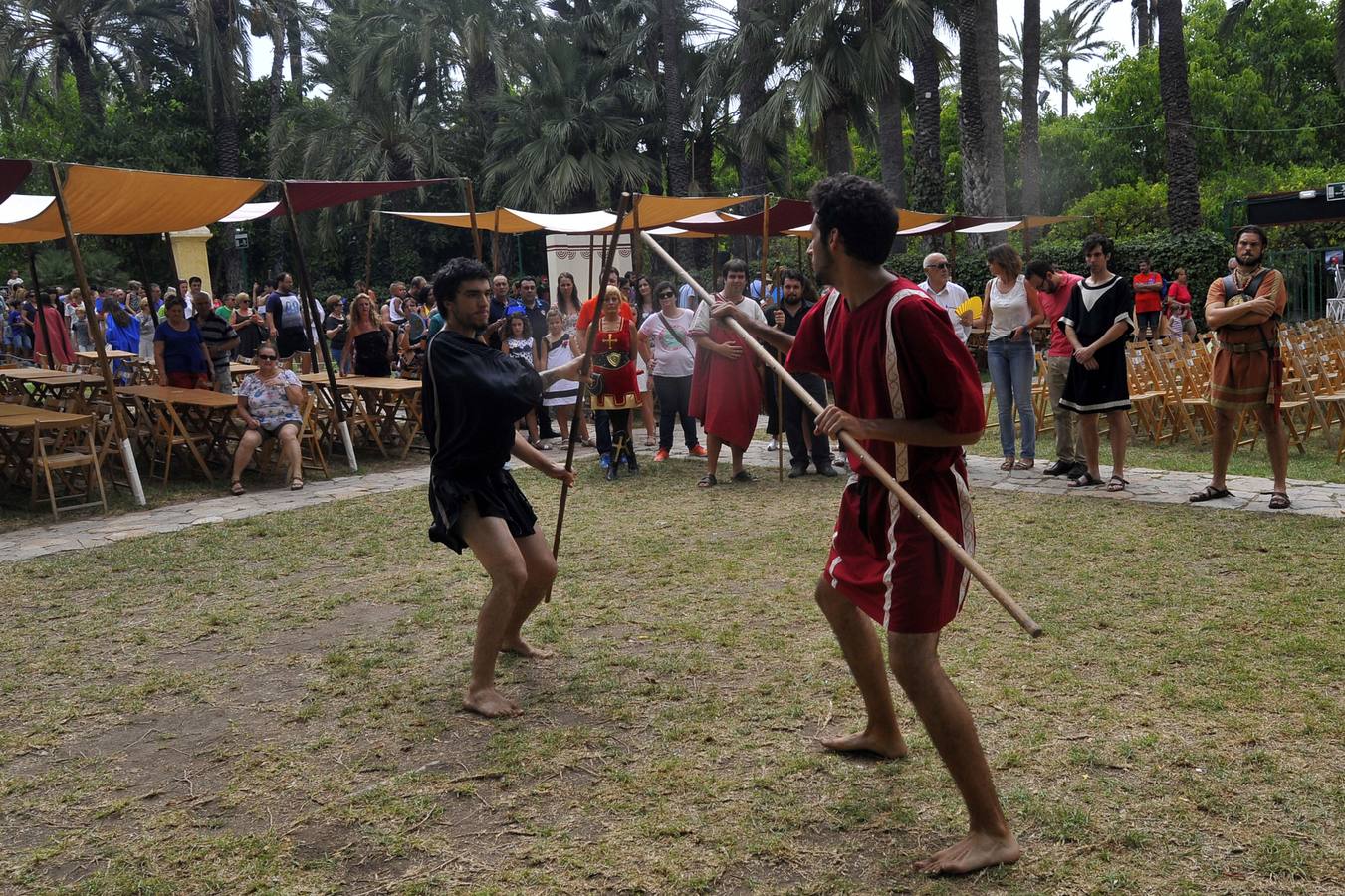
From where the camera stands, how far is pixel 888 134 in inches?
979

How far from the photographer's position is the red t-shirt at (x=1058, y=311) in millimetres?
8703

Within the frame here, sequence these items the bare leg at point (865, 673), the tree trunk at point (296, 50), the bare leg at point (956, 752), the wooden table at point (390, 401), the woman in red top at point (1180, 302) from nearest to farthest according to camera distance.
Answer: the bare leg at point (956, 752) < the bare leg at point (865, 673) < the wooden table at point (390, 401) < the woman in red top at point (1180, 302) < the tree trunk at point (296, 50)

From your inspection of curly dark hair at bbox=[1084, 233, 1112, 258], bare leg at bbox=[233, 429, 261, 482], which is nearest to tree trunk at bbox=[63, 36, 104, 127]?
bare leg at bbox=[233, 429, 261, 482]

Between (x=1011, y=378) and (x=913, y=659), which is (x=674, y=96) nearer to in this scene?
(x=1011, y=378)

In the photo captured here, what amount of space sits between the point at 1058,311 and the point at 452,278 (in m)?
5.89

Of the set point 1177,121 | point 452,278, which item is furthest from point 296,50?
point 452,278

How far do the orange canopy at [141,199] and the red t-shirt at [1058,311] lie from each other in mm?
6780

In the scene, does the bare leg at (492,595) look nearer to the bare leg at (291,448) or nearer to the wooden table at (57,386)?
the bare leg at (291,448)

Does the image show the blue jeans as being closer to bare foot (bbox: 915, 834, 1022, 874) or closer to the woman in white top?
the woman in white top

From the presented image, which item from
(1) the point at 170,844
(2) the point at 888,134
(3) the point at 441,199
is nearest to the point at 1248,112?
(2) the point at 888,134

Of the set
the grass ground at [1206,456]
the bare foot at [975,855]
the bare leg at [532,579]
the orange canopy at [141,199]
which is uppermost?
the orange canopy at [141,199]

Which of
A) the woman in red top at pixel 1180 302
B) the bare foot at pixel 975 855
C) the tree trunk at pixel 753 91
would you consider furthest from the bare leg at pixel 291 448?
the tree trunk at pixel 753 91

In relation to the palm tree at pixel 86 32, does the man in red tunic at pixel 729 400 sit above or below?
below

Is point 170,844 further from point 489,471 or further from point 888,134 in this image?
point 888,134
